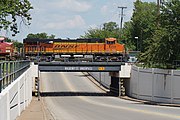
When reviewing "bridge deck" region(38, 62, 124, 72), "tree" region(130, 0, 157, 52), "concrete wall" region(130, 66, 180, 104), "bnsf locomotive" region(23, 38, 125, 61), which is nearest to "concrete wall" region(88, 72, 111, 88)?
"bnsf locomotive" region(23, 38, 125, 61)

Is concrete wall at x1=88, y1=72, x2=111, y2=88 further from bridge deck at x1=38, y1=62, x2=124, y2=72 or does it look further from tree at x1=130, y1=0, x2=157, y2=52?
tree at x1=130, y1=0, x2=157, y2=52

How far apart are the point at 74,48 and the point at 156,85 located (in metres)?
26.6

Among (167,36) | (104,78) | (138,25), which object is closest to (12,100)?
(167,36)

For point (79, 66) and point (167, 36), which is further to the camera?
point (79, 66)

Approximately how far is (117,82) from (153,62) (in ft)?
57.5

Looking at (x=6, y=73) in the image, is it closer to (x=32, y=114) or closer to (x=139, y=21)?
(x=32, y=114)

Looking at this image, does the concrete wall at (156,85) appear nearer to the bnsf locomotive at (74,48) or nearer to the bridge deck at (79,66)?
the bridge deck at (79,66)

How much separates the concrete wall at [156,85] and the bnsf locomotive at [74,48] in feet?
43.8

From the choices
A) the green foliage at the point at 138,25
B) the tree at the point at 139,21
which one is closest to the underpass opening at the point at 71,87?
the green foliage at the point at 138,25

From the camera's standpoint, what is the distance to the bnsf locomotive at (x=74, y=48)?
244 feet

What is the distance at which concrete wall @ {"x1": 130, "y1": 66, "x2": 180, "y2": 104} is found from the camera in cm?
4709

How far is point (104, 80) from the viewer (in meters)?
88.3

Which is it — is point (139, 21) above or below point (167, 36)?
above

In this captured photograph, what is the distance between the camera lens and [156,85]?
5203cm
